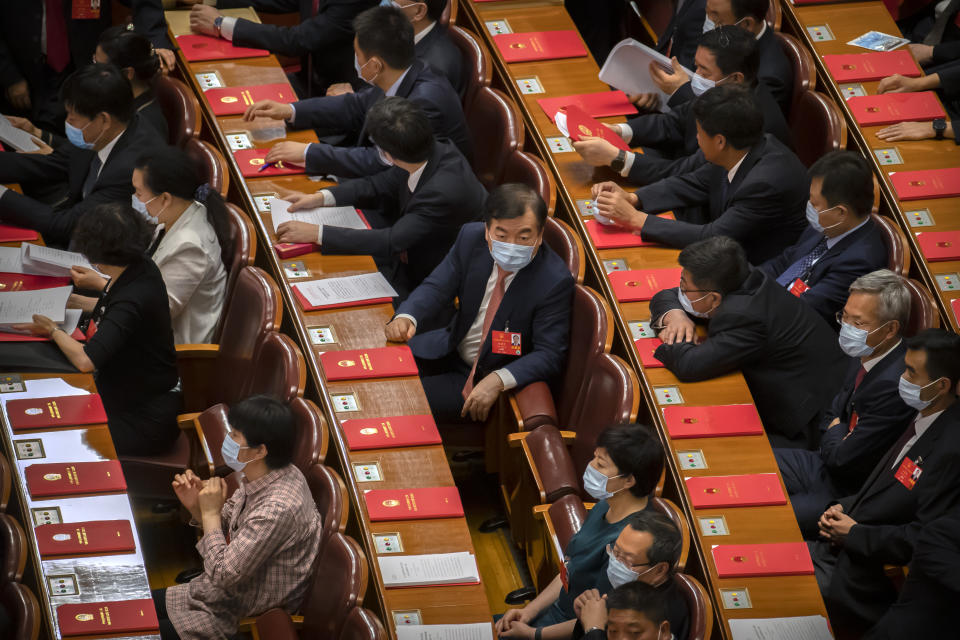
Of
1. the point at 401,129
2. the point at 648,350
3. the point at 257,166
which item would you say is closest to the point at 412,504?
the point at 648,350

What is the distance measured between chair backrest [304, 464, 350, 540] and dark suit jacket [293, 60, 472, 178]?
1352 mm

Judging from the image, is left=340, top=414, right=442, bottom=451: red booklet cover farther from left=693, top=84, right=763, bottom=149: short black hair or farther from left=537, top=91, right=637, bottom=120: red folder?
left=537, top=91, right=637, bottom=120: red folder

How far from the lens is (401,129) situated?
4051 millimetres

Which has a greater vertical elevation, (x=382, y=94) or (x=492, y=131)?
(x=382, y=94)

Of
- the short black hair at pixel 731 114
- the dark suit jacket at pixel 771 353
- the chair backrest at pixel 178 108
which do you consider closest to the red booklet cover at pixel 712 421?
the dark suit jacket at pixel 771 353

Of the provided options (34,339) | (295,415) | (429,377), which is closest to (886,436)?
(429,377)

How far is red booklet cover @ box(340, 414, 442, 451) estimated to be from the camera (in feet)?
11.9

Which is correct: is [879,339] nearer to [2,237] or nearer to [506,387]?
[506,387]

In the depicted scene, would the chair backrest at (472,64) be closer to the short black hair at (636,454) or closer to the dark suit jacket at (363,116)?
the dark suit jacket at (363,116)

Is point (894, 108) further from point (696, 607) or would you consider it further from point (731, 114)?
point (696, 607)

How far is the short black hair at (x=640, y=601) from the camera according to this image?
9.36 feet

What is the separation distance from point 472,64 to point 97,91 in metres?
1.40

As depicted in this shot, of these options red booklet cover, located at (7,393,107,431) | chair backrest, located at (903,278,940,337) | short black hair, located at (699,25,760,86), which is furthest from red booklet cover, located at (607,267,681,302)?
red booklet cover, located at (7,393,107,431)

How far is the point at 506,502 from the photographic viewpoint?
402 centimetres
